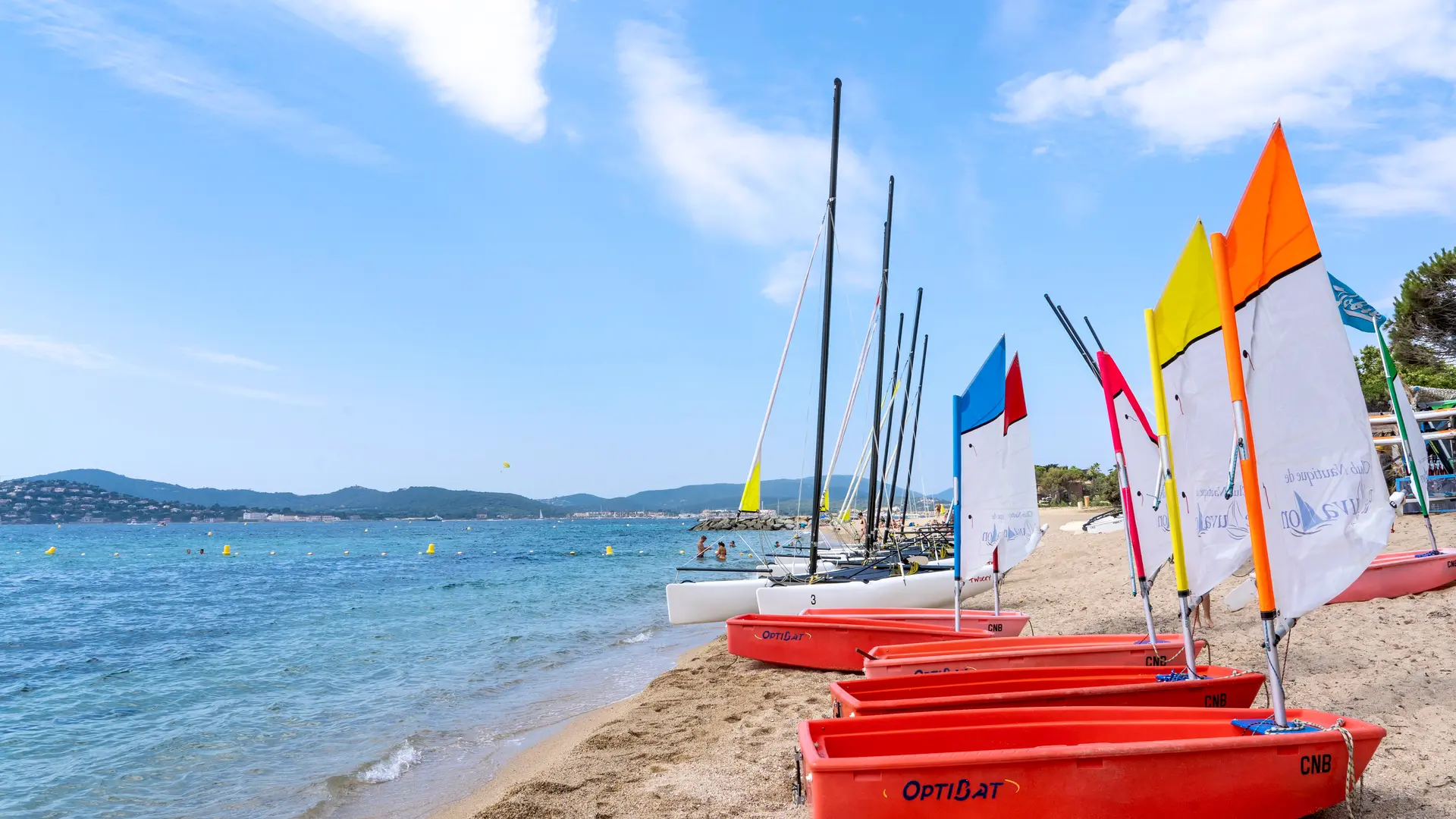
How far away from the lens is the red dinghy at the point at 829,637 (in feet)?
30.5

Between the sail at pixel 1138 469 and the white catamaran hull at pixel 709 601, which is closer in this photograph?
the sail at pixel 1138 469

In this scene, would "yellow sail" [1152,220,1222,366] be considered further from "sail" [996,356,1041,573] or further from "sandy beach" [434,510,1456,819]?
"sail" [996,356,1041,573]

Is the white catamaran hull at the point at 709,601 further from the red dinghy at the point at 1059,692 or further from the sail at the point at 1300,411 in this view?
the sail at the point at 1300,411

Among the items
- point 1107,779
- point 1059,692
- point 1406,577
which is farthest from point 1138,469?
point 1406,577

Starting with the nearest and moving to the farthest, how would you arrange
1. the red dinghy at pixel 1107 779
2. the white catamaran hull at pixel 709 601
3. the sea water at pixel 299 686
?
the red dinghy at pixel 1107 779 → the sea water at pixel 299 686 → the white catamaran hull at pixel 709 601

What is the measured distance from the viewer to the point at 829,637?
31.0 feet

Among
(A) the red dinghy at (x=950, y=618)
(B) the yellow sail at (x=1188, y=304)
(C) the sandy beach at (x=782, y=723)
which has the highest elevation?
(B) the yellow sail at (x=1188, y=304)

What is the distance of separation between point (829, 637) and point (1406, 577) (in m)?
6.53

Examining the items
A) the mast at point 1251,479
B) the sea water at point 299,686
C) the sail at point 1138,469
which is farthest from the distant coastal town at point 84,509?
the mast at point 1251,479

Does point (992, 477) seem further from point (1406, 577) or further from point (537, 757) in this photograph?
point (537, 757)

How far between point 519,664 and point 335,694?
9.55ft

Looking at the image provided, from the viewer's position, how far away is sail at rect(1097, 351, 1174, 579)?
674 centimetres

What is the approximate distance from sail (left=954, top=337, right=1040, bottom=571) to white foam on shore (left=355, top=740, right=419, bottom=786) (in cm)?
632

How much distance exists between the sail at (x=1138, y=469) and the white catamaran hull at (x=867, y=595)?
577cm
